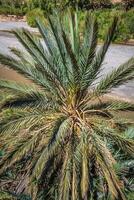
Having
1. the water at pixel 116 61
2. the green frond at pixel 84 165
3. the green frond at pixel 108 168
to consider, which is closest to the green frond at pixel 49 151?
the green frond at pixel 84 165

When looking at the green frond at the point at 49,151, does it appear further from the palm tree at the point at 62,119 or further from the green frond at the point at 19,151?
the green frond at the point at 19,151

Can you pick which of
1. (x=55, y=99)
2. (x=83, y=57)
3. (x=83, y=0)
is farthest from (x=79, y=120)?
(x=83, y=0)

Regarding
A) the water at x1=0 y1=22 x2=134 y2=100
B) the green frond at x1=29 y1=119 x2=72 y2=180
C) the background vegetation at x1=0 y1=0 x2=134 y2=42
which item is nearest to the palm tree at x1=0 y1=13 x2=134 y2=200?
the green frond at x1=29 y1=119 x2=72 y2=180

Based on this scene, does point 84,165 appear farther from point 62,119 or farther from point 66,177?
point 62,119

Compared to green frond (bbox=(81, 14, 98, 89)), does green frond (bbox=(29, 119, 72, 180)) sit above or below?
below

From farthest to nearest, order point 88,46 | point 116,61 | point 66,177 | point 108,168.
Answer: point 116,61, point 88,46, point 66,177, point 108,168

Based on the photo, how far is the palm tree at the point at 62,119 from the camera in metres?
9.61

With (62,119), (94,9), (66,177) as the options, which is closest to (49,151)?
(66,177)

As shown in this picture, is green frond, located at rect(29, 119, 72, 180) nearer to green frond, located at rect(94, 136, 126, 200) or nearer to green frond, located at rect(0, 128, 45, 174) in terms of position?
green frond, located at rect(0, 128, 45, 174)

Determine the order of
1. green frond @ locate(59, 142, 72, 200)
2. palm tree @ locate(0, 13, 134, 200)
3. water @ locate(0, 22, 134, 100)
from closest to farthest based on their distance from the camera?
green frond @ locate(59, 142, 72, 200) < palm tree @ locate(0, 13, 134, 200) < water @ locate(0, 22, 134, 100)

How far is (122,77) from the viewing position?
35.1 feet

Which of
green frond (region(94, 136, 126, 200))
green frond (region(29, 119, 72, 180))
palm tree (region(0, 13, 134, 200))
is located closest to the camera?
green frond (region(94, 136, 126, 200))

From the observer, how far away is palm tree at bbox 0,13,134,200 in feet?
31.5

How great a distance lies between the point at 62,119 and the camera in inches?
399
